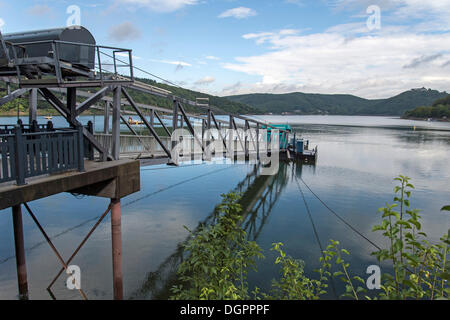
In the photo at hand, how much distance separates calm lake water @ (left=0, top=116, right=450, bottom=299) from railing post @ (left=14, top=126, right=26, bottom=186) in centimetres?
853

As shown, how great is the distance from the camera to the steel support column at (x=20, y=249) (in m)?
12.7

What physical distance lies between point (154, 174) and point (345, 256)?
33.7 m

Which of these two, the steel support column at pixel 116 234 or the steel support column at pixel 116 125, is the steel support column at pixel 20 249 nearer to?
the steel support column at pixel 116 234

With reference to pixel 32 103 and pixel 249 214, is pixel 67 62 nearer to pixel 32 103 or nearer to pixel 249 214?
pixel 32 103

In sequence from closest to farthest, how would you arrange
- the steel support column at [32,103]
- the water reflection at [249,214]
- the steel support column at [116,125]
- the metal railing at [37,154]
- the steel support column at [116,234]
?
the metal railing at [37,154] < the steel support column at [116,234] < the steel support column at [116,125] < the steel support column at [32,103] < the water reflection at [249,214]

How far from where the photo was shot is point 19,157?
25.9 ft

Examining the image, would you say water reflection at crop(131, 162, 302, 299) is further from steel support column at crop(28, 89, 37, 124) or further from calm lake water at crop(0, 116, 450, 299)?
steel support column at crop(28, 89, 37, 124)

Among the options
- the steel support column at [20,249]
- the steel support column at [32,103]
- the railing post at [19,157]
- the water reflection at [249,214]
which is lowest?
the water reflection at [249,214]

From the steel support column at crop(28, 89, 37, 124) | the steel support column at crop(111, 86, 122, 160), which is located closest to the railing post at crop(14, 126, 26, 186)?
the steel support column at crop(111, 86, 122, 160)

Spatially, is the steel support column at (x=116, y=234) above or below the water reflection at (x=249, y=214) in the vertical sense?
above

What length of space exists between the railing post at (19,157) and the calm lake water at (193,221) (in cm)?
853

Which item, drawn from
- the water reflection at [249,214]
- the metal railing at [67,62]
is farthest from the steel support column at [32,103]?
the water reflection at [249,214]

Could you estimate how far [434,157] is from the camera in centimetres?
6397

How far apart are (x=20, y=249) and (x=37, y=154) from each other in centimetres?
737
